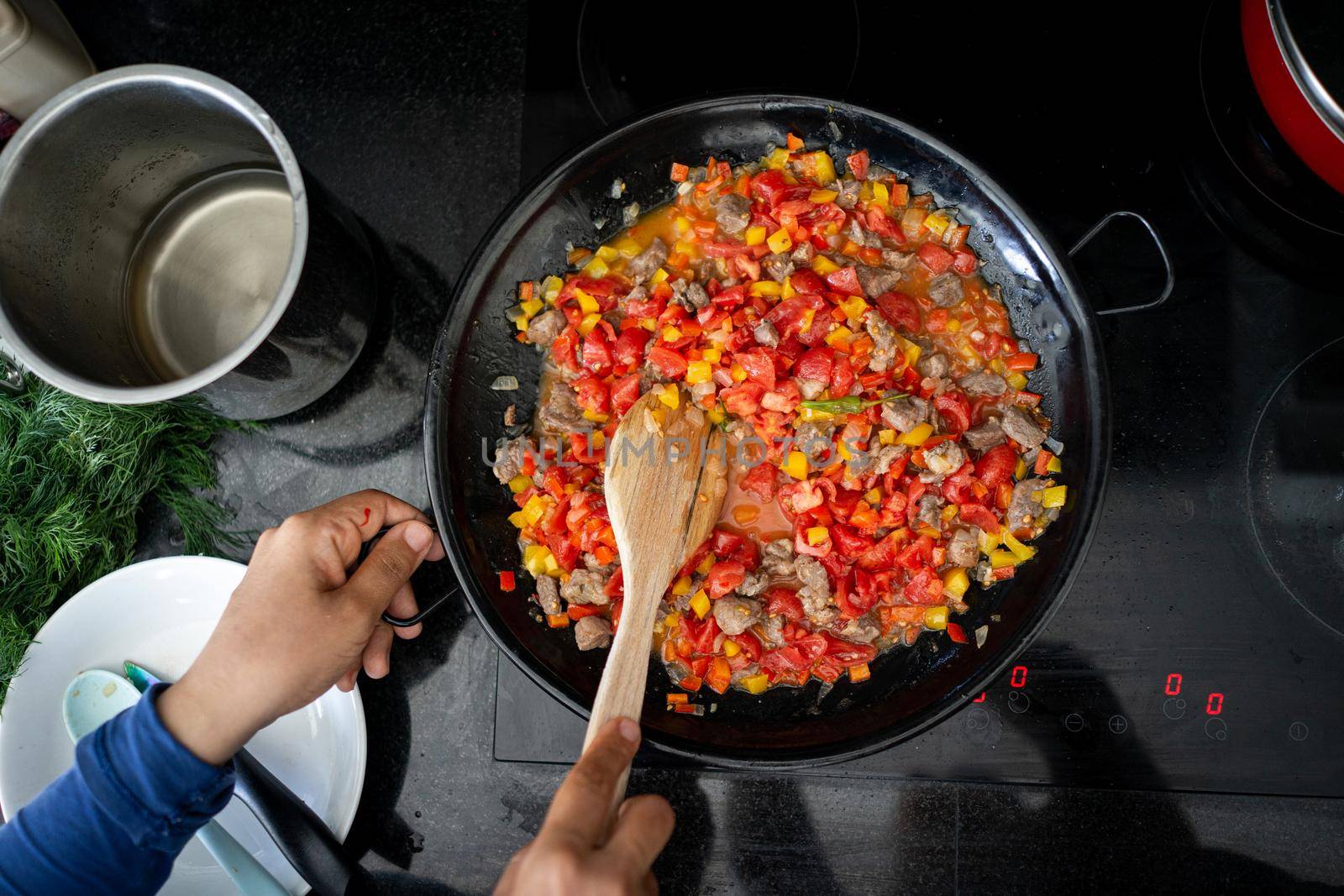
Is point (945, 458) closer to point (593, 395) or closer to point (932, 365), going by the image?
point (932, 365)

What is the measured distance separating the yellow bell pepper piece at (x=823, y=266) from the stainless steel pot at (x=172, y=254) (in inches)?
47.7

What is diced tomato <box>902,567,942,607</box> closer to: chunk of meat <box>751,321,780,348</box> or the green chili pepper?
the green chili pepper

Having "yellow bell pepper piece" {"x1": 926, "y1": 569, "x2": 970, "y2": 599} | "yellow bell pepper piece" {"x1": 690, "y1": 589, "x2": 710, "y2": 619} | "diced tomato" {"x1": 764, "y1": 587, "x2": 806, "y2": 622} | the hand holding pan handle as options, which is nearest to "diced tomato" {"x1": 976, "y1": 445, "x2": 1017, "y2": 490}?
"yellow bell pepper piece" {"x1": 926, "y1": 569, "x2": 970, "y2": 599}

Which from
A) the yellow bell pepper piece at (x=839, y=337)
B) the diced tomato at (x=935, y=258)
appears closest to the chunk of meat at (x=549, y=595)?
the yellow bell pepper piece at (x=839, y=337)

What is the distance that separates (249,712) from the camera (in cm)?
162

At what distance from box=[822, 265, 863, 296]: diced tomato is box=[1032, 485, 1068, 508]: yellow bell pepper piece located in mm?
695

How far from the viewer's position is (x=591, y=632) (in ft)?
6.91

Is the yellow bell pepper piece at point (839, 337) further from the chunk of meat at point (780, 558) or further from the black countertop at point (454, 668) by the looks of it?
the black countertop at point (454, 668)

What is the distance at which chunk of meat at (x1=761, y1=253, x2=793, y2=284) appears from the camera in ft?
7.14

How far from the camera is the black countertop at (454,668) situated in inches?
89.5

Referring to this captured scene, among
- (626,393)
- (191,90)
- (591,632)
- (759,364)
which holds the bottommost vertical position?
(591,632)

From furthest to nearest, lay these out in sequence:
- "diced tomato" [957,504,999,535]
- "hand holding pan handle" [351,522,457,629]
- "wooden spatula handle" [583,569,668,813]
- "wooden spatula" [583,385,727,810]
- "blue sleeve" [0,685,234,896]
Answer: "diced tomato" [957,504,999,535], "hand holding pan handle" [351,522,457,629], "wooden spatula" [583,385,727,810], "wooden spatula handle" [583,569,668,813], "blue sleeve" [0,685,234,896]

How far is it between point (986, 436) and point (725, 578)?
77 cm

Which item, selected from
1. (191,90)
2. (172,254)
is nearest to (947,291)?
(191,90)
